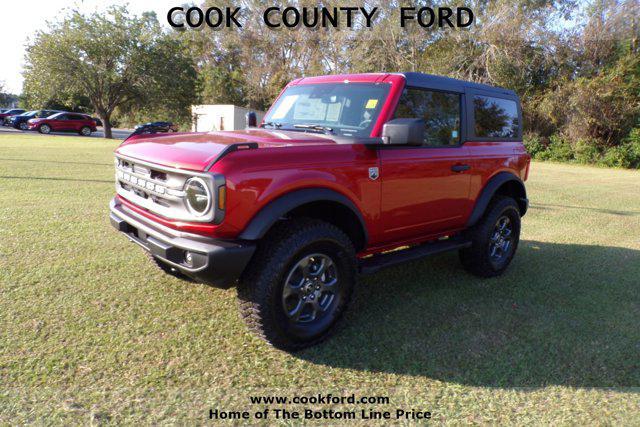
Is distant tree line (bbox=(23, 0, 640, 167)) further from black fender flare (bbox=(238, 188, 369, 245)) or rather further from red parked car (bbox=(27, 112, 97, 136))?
black fender flare (bbox=(238, 188, 369, 245))

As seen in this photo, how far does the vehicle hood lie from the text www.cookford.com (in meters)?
1.39

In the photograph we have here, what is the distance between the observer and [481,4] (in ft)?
86.4

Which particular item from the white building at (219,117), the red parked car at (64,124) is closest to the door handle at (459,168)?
the white building at (219,117)

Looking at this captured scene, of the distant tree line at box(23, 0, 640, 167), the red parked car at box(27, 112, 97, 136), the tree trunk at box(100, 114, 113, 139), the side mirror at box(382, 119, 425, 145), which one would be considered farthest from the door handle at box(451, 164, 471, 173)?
the red parked car at box(27, 112, 97, 136)

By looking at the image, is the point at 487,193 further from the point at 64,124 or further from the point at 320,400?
the point at 64,124

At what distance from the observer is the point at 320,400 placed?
2.60m

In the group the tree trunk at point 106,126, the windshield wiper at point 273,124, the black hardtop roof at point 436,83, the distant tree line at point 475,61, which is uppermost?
the distant tree line at point 475,61

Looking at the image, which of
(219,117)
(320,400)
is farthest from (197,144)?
(219,117)

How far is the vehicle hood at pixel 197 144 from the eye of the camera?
273 cm

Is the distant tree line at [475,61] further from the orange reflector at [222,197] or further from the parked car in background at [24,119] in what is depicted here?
the orange reflector at [222,197]

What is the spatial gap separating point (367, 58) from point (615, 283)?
2306 cm

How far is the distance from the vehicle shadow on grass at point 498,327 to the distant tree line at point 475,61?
20925mm

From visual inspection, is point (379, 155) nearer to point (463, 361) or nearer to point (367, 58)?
point (463, 361)

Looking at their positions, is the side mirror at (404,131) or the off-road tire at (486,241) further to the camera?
the off-road tire at (486,241)
